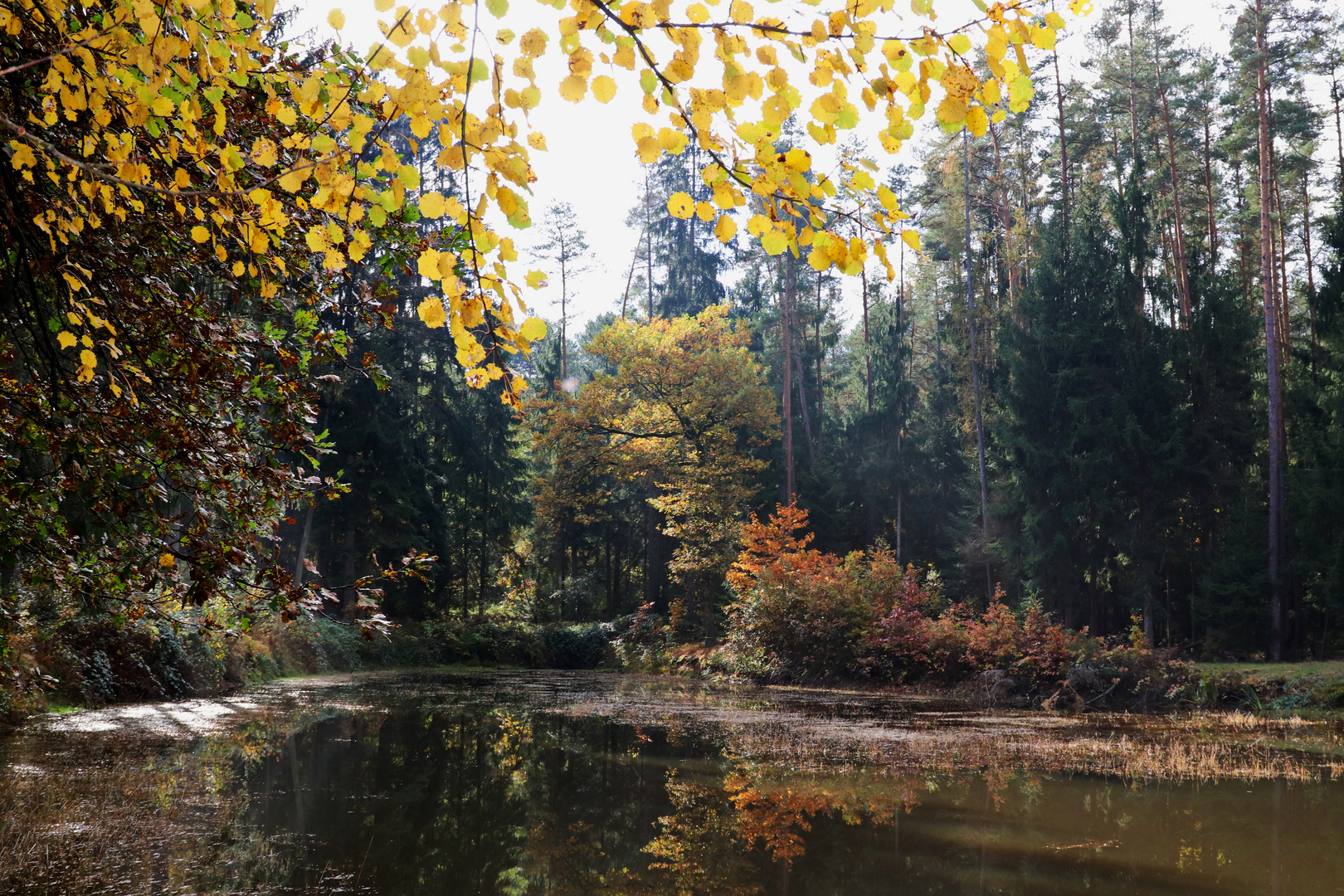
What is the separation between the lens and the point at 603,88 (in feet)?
5.22

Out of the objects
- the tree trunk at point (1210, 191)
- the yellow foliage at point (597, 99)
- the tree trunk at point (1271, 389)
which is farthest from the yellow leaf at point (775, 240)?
the tree trunk at point (1210, 191)

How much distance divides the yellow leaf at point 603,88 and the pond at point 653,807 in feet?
11.1

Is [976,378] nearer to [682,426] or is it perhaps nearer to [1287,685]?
[682,426]

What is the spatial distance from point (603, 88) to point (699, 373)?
22014mm

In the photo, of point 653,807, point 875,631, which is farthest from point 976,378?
point 653,807

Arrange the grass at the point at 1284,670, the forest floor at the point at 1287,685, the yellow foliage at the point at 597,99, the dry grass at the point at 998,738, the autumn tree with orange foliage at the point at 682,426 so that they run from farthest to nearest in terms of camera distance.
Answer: the autumn tree with orange foliage at the point at 682,426 → the grass at the point at 1284,670 → the forest floor at the point at 1287,685 → the dry grass at the point at 998,738 → the yellow foliage at the point at 597,99

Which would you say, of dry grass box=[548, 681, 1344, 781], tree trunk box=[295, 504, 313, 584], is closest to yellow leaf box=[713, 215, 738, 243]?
dry grass box=[548, 681, 1344, 781]

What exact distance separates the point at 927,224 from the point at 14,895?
102 ft

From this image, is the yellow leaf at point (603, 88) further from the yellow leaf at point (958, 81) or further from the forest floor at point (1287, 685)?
the forest floor at point (1287, 685)

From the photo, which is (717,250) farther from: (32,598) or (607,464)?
(32,598)

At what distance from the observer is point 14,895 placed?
132 inches

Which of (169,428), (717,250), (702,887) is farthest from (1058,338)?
(169,428)

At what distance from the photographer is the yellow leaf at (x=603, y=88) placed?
159 centimetres

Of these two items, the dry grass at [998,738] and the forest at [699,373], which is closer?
the forest at [699,373]
